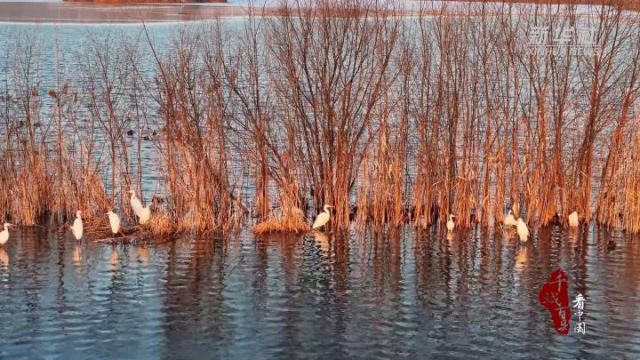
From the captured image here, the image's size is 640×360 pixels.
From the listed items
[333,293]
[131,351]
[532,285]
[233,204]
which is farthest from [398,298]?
[233,204]

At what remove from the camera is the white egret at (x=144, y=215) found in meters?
15.3

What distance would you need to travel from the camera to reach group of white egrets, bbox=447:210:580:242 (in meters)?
15.2

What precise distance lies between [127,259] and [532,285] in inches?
231

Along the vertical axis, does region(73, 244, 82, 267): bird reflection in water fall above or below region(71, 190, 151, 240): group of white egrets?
below

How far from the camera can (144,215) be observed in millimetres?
15312

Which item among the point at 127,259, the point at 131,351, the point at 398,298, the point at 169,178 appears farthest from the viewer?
the point at 169,178

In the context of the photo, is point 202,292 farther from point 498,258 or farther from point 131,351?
point 498,258

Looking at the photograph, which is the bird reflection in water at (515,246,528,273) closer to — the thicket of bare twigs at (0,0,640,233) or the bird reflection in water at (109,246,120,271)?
the thicket of bare twigs at (0,0,640,233)

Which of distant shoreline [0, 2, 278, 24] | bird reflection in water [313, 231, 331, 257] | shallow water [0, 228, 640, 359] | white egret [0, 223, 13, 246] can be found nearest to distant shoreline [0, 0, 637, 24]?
distant shoreline [0, 2, 278, 24]

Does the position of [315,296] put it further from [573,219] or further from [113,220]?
[573,219]

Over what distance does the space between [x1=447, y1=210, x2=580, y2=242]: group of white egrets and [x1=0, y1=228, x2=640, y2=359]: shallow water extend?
0.24 m

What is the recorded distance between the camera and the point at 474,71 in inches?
649

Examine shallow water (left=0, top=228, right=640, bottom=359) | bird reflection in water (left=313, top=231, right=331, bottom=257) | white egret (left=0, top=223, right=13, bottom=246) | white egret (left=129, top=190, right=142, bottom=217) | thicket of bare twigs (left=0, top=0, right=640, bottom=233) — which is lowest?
shallow water (left=0, top=228, right=640, bottom=359)

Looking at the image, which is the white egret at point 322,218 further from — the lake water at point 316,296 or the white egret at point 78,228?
the white egret at point 78,228
